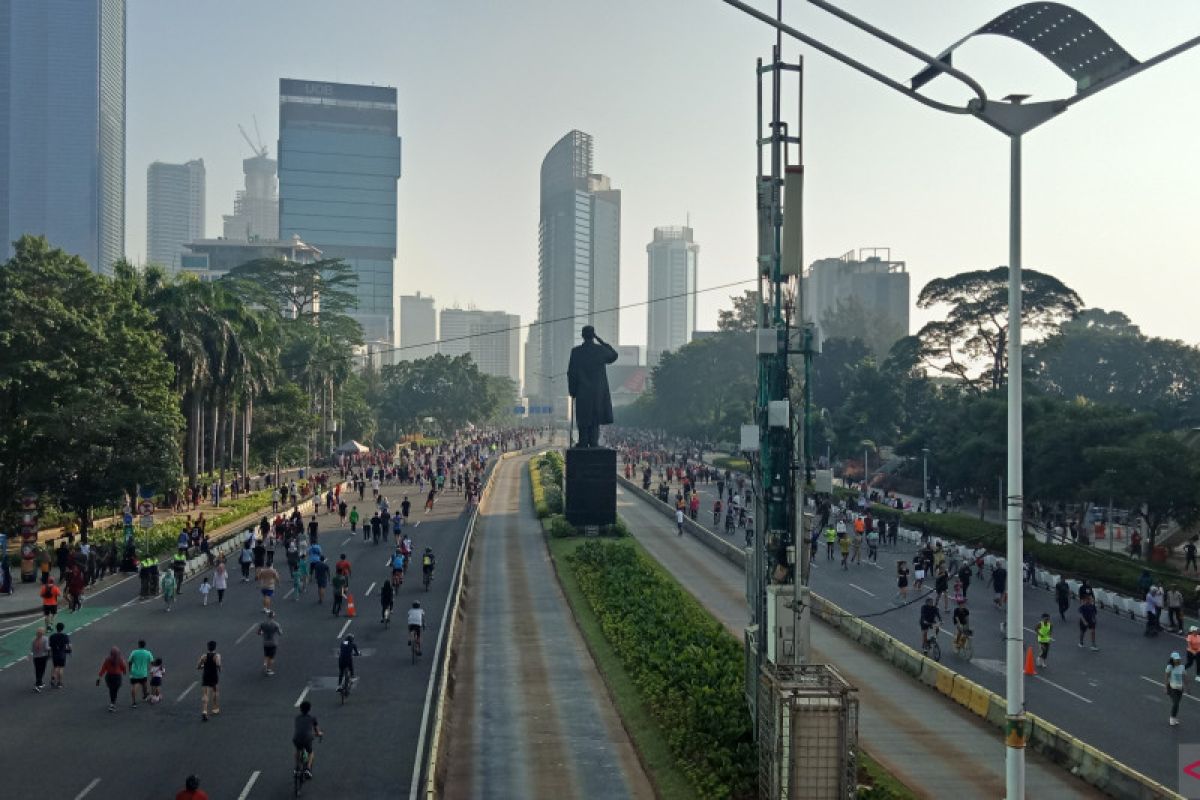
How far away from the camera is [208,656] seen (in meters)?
20.4

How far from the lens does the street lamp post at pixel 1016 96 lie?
33.1ft

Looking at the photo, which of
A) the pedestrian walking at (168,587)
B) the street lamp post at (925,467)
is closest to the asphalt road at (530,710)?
the pedestrian walking at (168,587)

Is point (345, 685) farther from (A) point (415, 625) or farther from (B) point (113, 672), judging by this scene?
(B) point (113, 672)

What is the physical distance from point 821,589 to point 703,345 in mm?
104818

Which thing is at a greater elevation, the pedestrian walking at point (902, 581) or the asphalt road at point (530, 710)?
the pedestrian walking at point (902, 581)

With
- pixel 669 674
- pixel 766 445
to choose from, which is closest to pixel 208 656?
pixel 669 674

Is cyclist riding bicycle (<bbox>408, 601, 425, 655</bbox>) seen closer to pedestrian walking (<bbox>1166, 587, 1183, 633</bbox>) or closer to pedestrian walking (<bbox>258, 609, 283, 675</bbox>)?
pedestrian walking (<bbox>258, 609, 283, 675</bbox>)

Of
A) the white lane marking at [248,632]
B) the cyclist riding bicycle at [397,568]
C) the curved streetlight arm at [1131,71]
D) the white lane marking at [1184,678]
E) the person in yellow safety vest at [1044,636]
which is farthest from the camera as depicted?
the cyclist riding bicycle at [397,568]

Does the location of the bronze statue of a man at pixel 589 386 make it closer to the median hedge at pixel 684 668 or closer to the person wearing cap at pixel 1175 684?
the median hedge at pixel 684 668

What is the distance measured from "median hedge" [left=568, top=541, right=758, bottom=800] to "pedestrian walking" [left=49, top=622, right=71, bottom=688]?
445 inches

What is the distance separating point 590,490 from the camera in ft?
158

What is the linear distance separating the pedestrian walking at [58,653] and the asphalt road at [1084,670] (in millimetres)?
18831

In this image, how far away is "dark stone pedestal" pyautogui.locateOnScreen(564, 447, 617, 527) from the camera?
47.9 meters

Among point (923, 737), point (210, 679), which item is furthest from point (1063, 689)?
point (210, 679)
